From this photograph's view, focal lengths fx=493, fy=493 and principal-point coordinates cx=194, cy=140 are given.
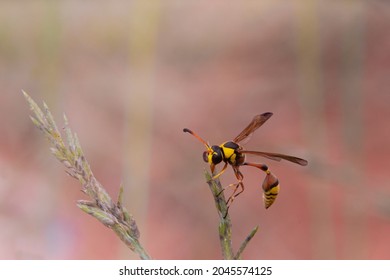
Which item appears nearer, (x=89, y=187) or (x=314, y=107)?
(x=89, y=187)

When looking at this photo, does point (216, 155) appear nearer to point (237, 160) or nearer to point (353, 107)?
point (237, 160)

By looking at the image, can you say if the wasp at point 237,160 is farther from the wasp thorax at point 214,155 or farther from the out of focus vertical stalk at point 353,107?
the out of focus vertical stalk at point 353,107

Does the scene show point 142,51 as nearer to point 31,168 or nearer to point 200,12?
point 200,12

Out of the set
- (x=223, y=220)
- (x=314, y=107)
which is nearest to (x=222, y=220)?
(x=223, y=220)

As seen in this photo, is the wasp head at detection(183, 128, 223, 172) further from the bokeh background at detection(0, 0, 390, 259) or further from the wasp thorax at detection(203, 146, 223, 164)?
the bokeh background at detection(0, 0, 390, 259)

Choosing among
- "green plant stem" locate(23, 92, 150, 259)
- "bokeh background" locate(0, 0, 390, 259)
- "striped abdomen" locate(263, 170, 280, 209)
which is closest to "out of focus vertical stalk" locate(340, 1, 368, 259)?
"bokeh background" locate(0, 0, 390, 259)
